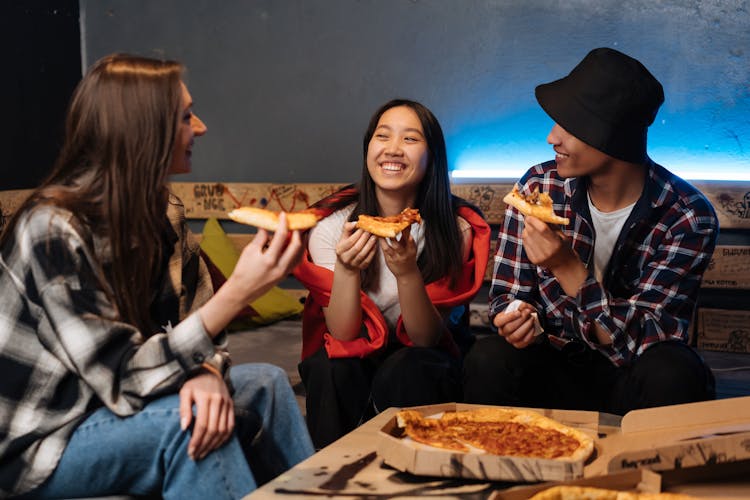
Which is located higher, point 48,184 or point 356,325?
point 48,184

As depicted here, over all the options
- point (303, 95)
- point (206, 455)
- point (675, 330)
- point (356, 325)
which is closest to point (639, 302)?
point (675, 330)

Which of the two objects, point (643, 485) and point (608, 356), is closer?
point (643, 485)

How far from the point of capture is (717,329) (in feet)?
12.9

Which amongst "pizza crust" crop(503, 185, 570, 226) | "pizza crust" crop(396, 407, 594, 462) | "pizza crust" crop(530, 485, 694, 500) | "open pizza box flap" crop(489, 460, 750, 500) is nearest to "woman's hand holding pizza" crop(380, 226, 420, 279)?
"pizza crust" crop(503, 185, 570, 226)

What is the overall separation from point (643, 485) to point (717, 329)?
8.54ft

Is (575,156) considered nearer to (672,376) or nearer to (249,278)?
(672,376)

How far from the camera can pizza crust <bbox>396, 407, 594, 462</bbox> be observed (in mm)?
1761

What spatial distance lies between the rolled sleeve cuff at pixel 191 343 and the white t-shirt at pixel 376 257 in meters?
1.17

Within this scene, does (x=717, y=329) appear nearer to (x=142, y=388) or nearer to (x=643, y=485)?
(x=643, y=485)

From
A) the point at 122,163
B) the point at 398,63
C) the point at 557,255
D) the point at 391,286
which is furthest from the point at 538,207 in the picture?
the point at 398,63

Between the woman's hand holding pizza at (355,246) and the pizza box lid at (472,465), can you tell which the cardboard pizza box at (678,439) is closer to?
the pizza box lid at (472,465)

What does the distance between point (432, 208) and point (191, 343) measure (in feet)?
4.54

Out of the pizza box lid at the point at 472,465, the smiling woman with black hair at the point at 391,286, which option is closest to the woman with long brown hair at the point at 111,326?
the pizza box lid at the point at 472,465

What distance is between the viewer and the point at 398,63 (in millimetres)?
4500
